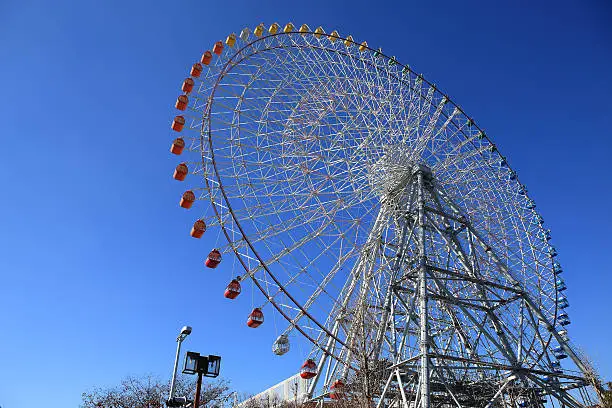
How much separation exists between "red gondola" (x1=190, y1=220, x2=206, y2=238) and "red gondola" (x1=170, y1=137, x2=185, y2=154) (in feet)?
13.0

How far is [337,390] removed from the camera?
71.4 ft

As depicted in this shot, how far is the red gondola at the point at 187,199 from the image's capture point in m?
22.7

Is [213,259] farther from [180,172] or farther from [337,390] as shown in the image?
[337,390]

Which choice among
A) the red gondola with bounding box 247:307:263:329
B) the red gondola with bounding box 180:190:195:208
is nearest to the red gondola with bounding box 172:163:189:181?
the red gondola with bounding box 180:190:195:208

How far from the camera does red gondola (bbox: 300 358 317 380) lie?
2191 cm

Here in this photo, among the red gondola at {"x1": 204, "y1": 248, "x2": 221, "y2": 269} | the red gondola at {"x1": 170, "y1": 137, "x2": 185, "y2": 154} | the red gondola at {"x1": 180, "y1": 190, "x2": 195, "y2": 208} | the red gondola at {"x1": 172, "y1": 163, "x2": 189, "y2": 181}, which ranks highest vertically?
the red gondola at {"x1": 170, "y1": 137, "x2": 185, "y2": 154}

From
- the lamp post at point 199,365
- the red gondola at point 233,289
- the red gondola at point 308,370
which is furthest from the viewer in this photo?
the red gondola at point 233,289

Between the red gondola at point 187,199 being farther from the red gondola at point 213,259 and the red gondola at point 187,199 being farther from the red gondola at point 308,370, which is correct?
the red gondola at point 308,370

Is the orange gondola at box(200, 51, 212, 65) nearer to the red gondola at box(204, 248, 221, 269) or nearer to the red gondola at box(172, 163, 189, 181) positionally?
the red gondola at box(172, 163, 189, 181)

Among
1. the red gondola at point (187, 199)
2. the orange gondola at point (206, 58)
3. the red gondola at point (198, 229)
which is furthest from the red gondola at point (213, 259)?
the orange gondola at point (206, 58)

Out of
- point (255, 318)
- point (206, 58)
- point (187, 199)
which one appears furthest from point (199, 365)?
point (206, 58)

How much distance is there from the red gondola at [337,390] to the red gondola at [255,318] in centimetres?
452

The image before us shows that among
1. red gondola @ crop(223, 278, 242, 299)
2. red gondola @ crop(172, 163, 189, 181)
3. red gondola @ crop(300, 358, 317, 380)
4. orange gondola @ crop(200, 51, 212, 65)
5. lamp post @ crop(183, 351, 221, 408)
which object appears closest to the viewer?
lamp post @ crop(183, 351, 221, 408)

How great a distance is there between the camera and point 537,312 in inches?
944
